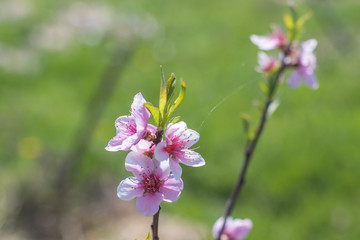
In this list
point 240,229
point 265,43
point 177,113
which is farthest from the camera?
point 177,113

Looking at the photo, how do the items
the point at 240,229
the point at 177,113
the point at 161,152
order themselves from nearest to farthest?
the point at 161,152, the point at 240,229, the point at 177,113

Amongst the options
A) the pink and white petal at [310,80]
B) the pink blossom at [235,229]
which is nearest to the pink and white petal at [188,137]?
the pink blossom at [235,229]

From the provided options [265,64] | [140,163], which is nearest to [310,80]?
[265,64]

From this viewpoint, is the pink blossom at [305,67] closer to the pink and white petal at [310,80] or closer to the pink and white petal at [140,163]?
the pink and white petal at [310,80]

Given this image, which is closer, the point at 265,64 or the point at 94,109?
the point at 265,64

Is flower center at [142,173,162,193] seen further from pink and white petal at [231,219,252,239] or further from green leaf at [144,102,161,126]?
pink and white petal at [231,219,252,239]

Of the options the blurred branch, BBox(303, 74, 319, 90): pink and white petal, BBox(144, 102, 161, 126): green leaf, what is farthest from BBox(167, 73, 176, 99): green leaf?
the blurred branch

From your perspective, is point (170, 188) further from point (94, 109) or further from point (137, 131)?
point (94, 109)
